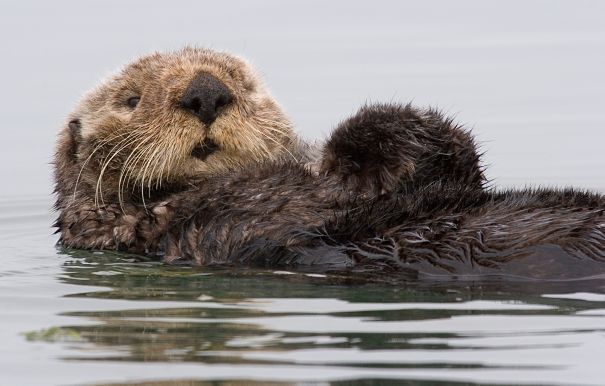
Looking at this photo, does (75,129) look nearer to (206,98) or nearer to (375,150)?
(206,98)

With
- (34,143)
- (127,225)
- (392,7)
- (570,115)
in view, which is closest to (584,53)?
(570,115)

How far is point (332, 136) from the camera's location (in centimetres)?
655

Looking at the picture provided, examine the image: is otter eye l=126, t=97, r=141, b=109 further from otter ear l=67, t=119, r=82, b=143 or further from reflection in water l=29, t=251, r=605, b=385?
reflection in water l=29, t=251, r=605, b=385

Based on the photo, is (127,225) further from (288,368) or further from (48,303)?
(288,368)

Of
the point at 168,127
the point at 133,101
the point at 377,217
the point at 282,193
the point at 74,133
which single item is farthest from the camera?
the point at 74,133

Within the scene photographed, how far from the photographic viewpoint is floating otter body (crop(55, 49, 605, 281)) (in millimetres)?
5824

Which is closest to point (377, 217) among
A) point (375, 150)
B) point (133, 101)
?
point (375, 150)

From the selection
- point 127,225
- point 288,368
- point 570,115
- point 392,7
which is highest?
point 392,7

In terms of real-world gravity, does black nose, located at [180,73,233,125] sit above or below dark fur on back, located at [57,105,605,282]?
above

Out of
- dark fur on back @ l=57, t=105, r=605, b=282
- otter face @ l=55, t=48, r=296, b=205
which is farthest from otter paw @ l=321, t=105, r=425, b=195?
otter face @ l=55, t=48, r=296, b=205

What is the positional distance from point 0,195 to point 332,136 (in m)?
4.60

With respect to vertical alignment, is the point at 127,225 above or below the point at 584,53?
below

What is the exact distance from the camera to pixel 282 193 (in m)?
6.34

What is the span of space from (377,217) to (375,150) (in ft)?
1.55
